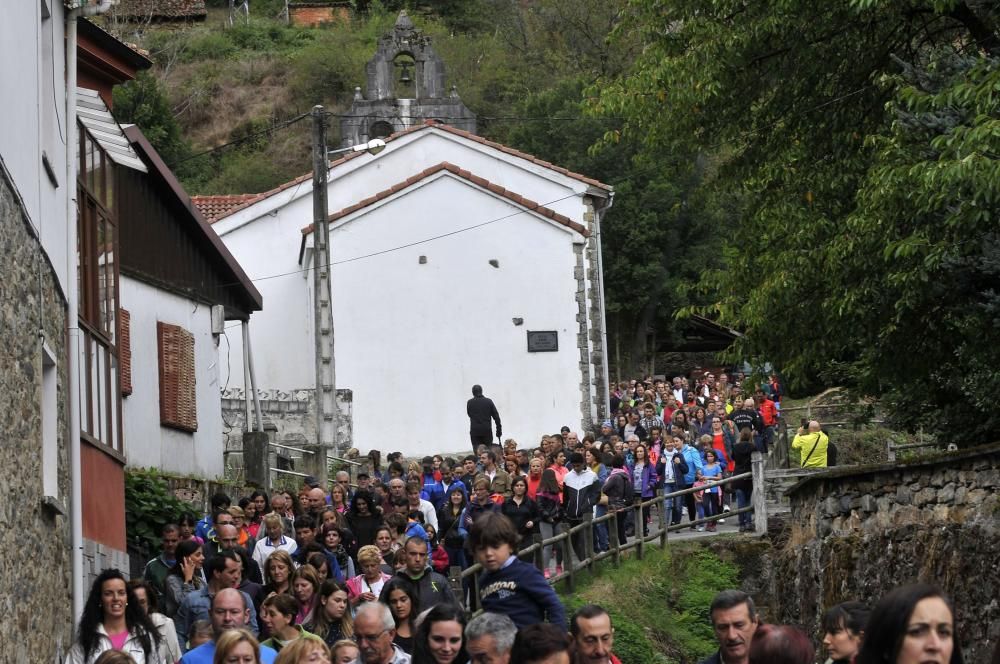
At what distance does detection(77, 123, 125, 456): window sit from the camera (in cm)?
1501

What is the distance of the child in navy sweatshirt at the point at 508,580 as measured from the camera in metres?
8.60

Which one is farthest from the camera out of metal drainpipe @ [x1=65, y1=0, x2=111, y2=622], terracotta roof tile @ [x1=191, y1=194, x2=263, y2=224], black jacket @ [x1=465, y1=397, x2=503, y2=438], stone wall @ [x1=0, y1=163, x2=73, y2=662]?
terracotta roof tile @ [x1=191, y1=194, x2=263, y2=224]

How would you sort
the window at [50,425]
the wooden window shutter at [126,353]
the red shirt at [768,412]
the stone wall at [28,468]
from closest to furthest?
the stone wall at [28,468]
the window at [50,425]
the wooden window shutter at [126,353]
the red shirt at [768,412]

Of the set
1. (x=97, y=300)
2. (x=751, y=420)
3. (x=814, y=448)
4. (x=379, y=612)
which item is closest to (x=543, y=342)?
(x=751, y=420)

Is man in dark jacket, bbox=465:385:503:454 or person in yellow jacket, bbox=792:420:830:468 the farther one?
man in dark jacket, bbox=465:385:503:454

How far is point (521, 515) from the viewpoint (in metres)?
20.3

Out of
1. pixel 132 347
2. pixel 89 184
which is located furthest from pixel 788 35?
pixel 132 347

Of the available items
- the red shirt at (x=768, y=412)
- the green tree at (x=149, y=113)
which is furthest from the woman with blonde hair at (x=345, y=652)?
the green tree at (x=149, y=113)

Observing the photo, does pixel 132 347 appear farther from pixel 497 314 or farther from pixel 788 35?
pixel 497 314

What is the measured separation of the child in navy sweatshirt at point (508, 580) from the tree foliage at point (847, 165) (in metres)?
7.52

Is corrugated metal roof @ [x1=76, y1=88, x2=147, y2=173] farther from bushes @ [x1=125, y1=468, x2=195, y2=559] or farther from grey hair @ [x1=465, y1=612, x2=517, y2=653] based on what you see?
grey hair @ [x1=465, y1=612, x2=517, y2=653]

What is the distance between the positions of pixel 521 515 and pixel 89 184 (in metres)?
6.87

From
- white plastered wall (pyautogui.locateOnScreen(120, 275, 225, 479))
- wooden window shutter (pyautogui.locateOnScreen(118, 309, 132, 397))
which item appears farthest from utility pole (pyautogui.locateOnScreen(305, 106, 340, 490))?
wooden window shutter (pyautogui.locateOnScreen(118, 309, 132, 397))

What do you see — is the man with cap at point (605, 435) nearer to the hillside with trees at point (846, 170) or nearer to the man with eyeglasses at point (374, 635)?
the hillside with trees at point (846, 170)
